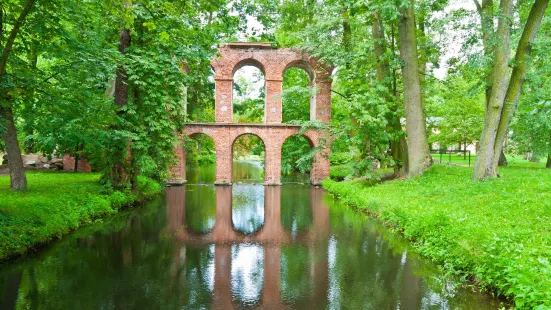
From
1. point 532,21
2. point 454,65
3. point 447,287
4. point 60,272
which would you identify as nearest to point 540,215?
point 447,287

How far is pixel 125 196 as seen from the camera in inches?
532

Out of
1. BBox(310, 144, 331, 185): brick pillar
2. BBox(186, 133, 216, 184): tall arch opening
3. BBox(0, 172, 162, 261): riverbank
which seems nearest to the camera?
BBox(0, 172, 162, 261): riverbank

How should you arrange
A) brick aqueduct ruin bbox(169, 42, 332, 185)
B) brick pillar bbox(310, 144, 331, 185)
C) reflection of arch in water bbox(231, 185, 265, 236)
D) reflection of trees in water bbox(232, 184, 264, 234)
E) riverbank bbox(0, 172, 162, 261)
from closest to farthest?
riverbank bbox(0, 172, 162, 261) < reflection of arch in water bbox(231, 185, 265, 236) < reflection of trees in water bbox(232, 184, 264, 234) < brick aqueduct ruin bbox(169, 42, 332, 185) < brick pillar bbox(310, 144, 331, 185)

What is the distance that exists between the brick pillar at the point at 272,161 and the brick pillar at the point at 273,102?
1.37 metres

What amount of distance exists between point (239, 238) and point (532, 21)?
32.2ft

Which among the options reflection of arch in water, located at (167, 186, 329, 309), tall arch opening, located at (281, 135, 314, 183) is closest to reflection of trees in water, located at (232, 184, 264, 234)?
reflection of arch in water, located at (167, 186, 329, 309)

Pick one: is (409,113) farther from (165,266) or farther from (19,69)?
(19,69)

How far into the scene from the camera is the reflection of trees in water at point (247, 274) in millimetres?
5582

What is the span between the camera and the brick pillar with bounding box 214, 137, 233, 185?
22.2 metres

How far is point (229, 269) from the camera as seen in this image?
22.6ft

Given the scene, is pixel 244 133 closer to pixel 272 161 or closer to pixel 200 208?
pixel 272 161

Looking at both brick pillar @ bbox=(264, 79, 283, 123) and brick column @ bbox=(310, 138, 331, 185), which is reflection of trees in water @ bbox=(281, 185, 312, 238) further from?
brick pillar @ bbox=(264, 79, 283, 123)

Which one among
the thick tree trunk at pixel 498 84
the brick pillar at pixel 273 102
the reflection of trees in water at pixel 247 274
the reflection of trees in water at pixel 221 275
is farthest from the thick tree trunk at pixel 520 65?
the brick pillar at pixel 273 102

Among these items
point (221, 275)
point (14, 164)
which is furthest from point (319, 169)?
Result: point (221, 275)
